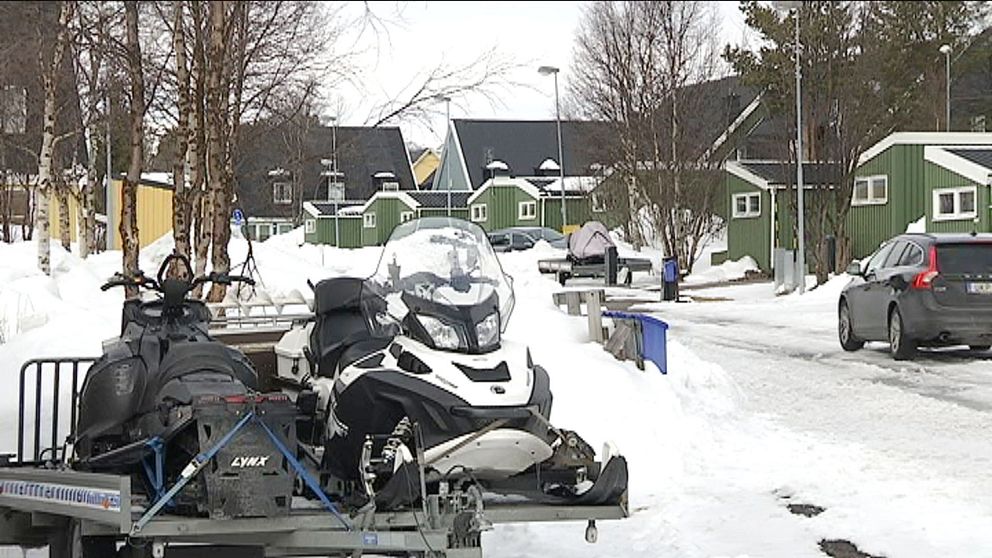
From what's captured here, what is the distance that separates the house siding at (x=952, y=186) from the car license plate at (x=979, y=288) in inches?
745

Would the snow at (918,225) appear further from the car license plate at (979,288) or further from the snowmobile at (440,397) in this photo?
the snowmobile at (440,397)

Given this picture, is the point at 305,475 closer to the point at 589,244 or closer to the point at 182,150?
the point at 182,150

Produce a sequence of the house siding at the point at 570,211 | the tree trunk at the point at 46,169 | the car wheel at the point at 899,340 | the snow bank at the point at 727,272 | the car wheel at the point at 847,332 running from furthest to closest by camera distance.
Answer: the house siding at the point at 570,211 < the snow bank at the point at 727,272 < the tree trunk at the point at 46,169 < the car wheel at the point at 847,332 < the car wheel at the point at 899,340

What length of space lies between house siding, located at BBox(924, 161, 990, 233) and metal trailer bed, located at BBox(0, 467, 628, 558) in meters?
30.3

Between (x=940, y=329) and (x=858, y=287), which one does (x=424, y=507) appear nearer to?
(x=940, y=329)

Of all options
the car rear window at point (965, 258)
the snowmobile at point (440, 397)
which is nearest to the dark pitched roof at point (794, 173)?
the car rear window at point (965, 258)

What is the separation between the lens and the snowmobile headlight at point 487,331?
7266 millimetres

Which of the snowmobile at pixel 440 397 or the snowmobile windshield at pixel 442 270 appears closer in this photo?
the snowmobile at pixel 440 397

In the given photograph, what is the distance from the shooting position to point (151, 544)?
6.46 m

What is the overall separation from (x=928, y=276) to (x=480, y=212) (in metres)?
49.0

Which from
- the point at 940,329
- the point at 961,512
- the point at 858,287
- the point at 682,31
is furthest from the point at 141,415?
the point at 682,31

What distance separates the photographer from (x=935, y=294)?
55.7ft

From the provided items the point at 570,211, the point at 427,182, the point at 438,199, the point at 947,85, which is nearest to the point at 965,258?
the point at 947,85

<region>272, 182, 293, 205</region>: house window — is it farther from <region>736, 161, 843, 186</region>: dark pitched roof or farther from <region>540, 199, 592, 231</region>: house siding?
<region>736, 161, 843, 186</region>: dark pitched roof
